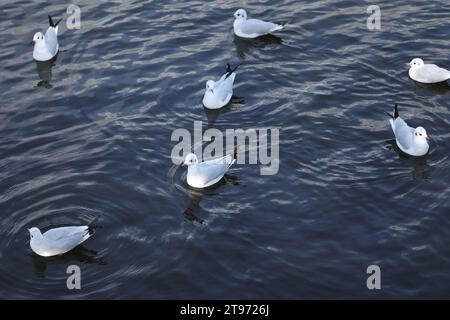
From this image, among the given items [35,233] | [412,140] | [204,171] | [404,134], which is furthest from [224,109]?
[35,233]

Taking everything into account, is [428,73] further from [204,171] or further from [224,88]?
[204,171]

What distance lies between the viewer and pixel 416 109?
1617 centimetres

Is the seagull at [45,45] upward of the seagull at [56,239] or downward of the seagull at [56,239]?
upward

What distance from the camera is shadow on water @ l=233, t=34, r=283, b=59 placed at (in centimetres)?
1878

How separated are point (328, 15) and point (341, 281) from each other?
9.73 meters

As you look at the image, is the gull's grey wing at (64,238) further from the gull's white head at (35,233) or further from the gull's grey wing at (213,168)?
the gull's grey wing at (213,168)

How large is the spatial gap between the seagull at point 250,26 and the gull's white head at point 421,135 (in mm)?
5696

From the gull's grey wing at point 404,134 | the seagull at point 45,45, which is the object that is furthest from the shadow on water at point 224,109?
the seagull at point 45,45

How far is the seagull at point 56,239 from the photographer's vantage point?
12312 millimetres

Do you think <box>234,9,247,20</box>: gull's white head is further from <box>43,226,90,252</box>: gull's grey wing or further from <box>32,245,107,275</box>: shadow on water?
<box>32,245,107,275</box>: shadow on water

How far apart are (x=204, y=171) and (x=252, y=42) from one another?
6.15 metres

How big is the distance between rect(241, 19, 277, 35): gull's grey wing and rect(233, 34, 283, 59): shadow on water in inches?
7.9

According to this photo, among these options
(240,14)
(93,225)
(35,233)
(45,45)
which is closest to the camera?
(35,233)

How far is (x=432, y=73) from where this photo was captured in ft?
54.8
